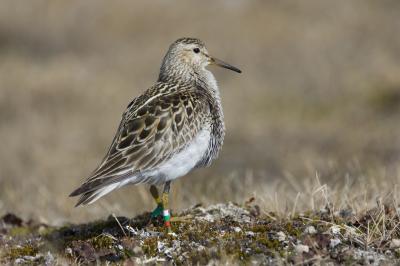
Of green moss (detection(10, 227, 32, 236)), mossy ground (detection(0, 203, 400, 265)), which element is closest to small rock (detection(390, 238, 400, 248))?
mossy ground (detection(0, 203, 400, 265))

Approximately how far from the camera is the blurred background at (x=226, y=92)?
11.8 meters

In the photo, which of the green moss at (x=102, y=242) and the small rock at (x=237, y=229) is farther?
the small rock at (x=237, y=229)

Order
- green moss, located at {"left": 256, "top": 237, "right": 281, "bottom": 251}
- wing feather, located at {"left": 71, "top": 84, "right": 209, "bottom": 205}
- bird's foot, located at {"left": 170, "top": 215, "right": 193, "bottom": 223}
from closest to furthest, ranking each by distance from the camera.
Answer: green moss, located at {"left": 256, "top": 237, "right": 281, "bottom": 251}, wing feather, located at {"left": 71, "top": 84, "right": 209, "bottom": 205}, bird's foot, located at {"left": 170, "top": 215, "right": 193, "bottom": 223}

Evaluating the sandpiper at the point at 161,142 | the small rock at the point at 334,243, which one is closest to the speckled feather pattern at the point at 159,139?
the sandpiper at the point at 161,142

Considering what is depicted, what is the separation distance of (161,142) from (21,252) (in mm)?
1710

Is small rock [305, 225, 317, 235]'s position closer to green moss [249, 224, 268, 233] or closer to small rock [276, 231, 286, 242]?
small rock [276, 231, 286, 242]

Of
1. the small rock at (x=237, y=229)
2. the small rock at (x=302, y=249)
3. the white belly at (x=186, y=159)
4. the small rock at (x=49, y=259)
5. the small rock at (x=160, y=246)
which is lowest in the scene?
the small rock at (x=237, y=229)

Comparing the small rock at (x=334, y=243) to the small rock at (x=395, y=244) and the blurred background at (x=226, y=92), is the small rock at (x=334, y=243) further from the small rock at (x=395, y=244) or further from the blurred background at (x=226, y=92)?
the blurred background at (x=226, y=92)

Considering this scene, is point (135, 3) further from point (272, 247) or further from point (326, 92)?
point (272, 247)

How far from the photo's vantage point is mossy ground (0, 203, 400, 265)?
245 inches

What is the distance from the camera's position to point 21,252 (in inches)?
282

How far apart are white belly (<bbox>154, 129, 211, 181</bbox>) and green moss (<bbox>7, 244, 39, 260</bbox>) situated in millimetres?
1430

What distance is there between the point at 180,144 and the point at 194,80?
1462 mm

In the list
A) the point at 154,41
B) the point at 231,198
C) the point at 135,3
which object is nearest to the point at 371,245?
the point at 231,198
